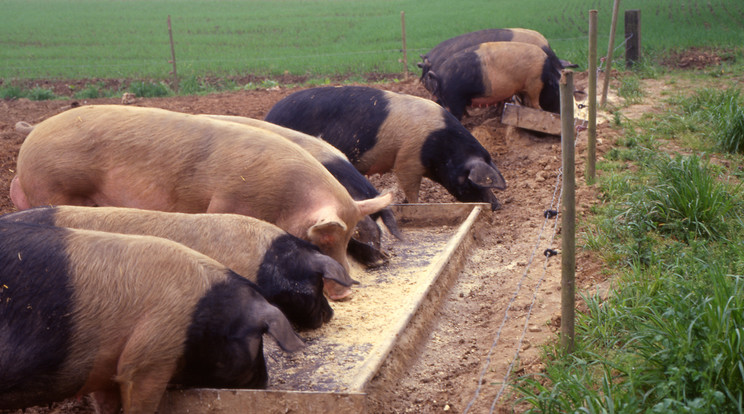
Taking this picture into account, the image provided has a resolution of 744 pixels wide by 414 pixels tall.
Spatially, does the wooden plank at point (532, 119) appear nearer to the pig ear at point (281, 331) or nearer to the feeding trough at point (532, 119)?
the feeding trough at point (532, 119)

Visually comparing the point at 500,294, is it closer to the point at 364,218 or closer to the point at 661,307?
the point at 364,218

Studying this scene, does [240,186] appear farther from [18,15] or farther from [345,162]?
[18,15]

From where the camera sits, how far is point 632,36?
1398 cm

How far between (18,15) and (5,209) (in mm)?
33769

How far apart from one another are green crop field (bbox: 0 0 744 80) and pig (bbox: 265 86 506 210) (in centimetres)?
824

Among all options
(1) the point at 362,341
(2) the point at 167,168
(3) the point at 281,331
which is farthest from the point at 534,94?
(3) the point at 281,331

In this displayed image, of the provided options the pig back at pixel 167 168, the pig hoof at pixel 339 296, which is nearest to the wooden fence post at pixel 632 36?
the pig back at pixel 167 168

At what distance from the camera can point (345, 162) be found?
19.2 ft

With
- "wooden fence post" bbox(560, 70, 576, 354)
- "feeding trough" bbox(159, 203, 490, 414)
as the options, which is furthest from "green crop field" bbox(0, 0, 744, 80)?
"wooden fence post" bbox(560, 70, 576, 354)

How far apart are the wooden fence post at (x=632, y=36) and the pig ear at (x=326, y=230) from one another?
35.9 ft

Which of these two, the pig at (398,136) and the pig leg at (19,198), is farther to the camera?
the pig at (398,136)

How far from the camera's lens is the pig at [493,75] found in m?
9.56

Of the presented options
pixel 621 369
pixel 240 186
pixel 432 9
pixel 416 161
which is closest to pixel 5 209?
pixel 240 186

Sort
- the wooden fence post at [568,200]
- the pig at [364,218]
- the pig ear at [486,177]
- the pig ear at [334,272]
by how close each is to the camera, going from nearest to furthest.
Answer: the wooden fence post at [568,200] < the pig ear at [334,272] < the pig at [364,218] < the pig ear at [486,177]
